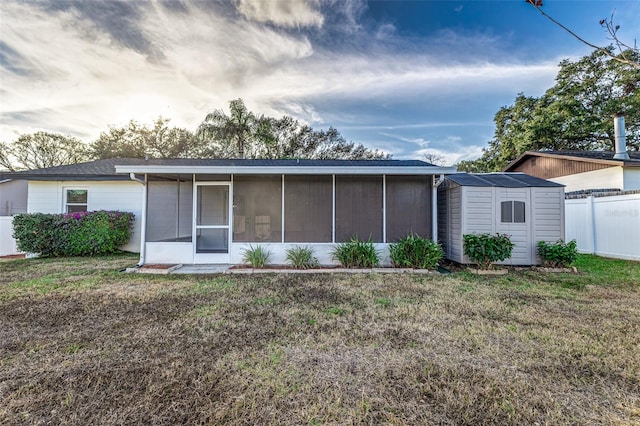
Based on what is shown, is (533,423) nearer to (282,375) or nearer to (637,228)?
(282,375)

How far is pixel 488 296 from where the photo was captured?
14.6 feet

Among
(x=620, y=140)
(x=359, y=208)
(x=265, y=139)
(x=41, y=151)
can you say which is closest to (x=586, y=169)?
(x=620, y=140)

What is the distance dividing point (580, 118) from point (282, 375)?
2231 cm

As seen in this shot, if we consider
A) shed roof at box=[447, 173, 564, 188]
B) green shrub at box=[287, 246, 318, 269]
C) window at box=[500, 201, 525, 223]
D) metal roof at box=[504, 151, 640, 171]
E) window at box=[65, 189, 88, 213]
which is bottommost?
green shrub at box=[287, 246, 318, 269]

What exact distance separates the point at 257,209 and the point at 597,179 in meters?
13.2

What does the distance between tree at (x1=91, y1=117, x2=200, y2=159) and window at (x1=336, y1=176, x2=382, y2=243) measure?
58.6ft

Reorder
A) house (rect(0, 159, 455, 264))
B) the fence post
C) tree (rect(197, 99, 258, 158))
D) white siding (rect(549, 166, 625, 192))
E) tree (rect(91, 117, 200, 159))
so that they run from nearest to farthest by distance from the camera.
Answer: house (rect(0, 159, 455, 264)) < the fence post < white siding (rect(549, 166, 625, 192)) < tree (rect(197, 99, 258, 158)) < tree (rect(91, 117, 200, 159))

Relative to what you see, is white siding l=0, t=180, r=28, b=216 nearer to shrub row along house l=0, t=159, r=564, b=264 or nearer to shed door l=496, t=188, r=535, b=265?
shrub row along house l=0, t=159, r=564, b=264

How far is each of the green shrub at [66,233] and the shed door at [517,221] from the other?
10.9 m

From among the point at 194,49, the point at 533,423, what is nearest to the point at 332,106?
the point at 194,49

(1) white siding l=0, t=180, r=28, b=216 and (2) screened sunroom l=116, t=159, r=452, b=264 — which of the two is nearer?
(2) screened sunroom l=116, t=159, r=452, b=264

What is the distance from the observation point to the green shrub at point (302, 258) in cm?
645

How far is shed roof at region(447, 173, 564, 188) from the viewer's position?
6762mm

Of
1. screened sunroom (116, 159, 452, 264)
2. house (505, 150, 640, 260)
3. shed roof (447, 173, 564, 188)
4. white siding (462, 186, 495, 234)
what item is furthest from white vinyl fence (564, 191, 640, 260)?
screened sunroom (116, 159, 452, 264)
